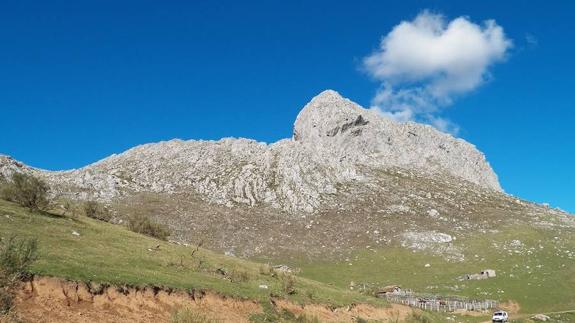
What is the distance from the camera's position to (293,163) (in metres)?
136

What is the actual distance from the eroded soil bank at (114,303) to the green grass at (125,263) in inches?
24.5

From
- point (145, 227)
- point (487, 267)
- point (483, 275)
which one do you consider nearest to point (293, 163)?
point (487, 267)

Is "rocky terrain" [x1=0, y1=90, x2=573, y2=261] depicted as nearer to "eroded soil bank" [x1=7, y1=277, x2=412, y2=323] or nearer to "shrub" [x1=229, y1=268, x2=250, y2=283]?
"shrub" [x1=229, y1=268, x2=250, y2=283]

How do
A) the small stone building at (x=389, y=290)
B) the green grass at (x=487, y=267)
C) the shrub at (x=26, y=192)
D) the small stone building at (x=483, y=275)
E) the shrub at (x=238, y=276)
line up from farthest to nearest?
the small stone building at (x=483, y=275) < the green grass at (x=487, y=267) < the small stone building at (x=389, y=290) < the shrub at (x=26, y=192) < the shrub at (x=238, y=276)

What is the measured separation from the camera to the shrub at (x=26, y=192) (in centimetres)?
4534

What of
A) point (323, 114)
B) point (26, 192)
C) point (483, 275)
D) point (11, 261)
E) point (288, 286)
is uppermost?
point (323, 114)

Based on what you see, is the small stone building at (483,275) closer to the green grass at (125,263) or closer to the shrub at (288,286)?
the green grass at (125,263)

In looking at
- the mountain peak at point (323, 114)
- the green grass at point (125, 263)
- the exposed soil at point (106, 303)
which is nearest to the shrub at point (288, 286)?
the green grass at point (125, 263)

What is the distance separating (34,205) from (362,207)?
273 ft

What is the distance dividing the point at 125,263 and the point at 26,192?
18.5 metres

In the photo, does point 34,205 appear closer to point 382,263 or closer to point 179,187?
point 382,263

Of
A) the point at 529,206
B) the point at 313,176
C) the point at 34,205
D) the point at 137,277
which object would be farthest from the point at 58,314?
the point at 529,206

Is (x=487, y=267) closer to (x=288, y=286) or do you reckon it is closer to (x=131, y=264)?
(x=288, y=286)

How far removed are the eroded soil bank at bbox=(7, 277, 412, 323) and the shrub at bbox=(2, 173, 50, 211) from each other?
72.1 feet
